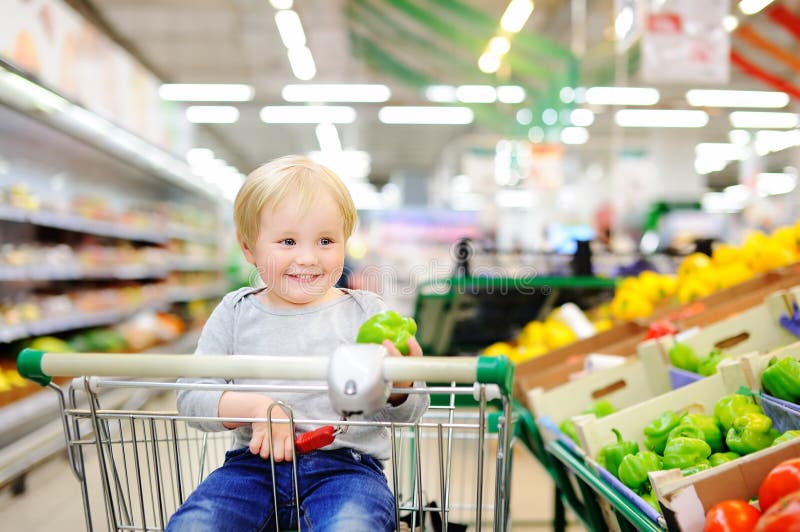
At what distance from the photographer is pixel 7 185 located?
15.1 feet

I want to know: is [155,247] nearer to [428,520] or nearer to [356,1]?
[356,1]

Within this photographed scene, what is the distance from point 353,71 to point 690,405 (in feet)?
37.6

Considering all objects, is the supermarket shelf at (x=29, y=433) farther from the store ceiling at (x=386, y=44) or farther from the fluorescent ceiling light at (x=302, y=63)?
the fluorescent ceiling light at (x=302, y=63)

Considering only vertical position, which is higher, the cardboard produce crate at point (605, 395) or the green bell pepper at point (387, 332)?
the green bell pepper at point (387, 332)

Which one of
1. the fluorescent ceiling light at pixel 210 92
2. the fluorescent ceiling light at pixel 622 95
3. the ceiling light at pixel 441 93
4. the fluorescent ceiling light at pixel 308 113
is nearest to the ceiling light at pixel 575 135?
the fluorescent ceiling light at pixel 622 95

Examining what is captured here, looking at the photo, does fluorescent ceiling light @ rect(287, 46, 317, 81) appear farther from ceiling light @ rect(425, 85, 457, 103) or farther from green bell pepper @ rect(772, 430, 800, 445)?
green bell pepper @ rect(772, 430, 800, 445)

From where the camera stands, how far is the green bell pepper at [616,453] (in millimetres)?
1629

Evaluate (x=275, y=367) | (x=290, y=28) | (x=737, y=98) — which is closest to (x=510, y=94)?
(x=737, y=98)

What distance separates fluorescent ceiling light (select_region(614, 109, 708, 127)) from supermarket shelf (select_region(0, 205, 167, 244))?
10014 mm

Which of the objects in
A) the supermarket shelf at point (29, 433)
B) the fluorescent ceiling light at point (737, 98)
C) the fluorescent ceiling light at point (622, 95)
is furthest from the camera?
the fluorescent ceiling light at point (737, 98)

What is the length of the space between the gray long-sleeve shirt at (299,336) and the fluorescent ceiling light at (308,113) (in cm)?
1197

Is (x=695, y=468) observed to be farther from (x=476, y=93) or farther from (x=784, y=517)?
(x=476, y=93)

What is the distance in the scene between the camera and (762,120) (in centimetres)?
1503

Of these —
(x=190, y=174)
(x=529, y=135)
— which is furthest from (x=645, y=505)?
(x=529, y=135)
